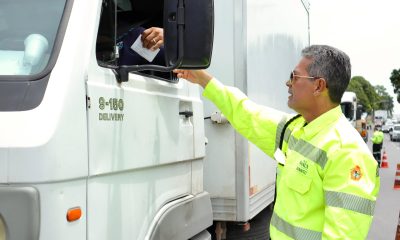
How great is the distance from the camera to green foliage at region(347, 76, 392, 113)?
86.3 meters

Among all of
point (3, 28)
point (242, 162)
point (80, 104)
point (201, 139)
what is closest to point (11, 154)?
point (80, 104)

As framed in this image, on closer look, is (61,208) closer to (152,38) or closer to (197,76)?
(152,38)

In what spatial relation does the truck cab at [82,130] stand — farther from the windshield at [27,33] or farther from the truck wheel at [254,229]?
the truck wheel at [254,229]

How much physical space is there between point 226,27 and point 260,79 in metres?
0.62

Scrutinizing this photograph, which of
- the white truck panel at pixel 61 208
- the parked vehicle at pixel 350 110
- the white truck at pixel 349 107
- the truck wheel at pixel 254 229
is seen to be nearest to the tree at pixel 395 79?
the parked vehicle at pixel 350 110

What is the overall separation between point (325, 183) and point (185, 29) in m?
0.86

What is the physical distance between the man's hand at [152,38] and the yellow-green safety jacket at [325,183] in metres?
0.81

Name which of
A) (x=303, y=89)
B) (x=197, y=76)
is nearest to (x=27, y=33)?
(x=197, y=76)

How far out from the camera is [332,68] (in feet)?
7.12

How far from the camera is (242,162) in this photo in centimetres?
326

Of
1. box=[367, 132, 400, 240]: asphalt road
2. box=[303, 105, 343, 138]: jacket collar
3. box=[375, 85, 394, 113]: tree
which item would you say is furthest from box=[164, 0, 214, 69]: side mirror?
box=[375, 85, 394, 113]: tree

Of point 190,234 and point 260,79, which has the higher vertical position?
point 260,79

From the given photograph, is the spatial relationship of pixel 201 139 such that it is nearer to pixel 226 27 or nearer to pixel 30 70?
pixel 226 27

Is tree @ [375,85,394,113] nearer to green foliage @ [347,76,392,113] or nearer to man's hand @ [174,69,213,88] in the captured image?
green foliage @ [347,76,392,113]
